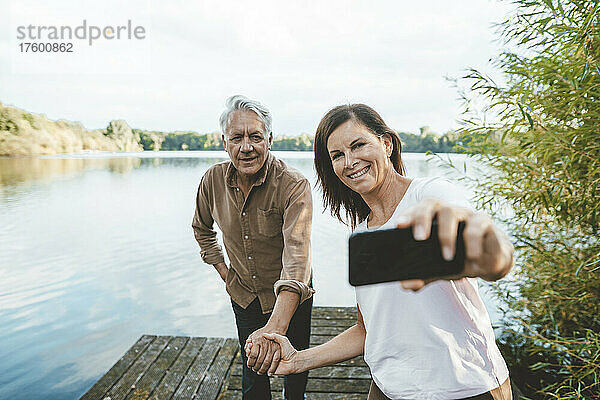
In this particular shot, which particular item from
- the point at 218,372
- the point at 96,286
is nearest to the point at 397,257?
the point at 218,372

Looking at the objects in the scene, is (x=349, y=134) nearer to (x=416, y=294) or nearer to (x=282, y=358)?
(x=416, y=294)

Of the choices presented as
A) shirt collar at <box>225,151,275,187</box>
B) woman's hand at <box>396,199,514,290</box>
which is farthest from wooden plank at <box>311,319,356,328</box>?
woman's hand at <box>396,199,514,290</box>

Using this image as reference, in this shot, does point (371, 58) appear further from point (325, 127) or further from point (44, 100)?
point (44, 100)

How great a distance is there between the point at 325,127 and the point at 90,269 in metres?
7.09

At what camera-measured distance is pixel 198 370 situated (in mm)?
3135

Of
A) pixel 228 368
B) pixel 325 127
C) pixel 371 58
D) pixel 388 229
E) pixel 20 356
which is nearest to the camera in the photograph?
pixel 388 229

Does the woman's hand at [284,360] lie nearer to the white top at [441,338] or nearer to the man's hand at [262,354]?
the man's hand at [262,354]

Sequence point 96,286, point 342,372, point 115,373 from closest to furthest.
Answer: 1. point 342,372
2. point 115,373
3. point 96,286

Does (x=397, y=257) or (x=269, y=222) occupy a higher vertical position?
(x=397, y=257)

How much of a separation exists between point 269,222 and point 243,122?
0.47 metres

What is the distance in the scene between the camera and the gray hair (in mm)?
1803

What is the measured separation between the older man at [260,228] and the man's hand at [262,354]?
5.1 inches

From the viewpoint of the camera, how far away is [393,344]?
42.5 inches

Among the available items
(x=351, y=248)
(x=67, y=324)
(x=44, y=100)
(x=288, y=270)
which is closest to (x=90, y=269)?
(x=67, y=324)
